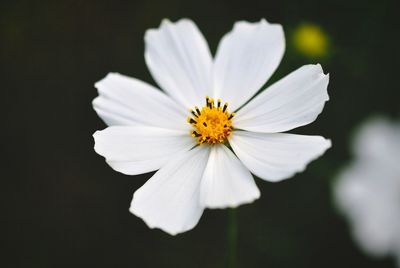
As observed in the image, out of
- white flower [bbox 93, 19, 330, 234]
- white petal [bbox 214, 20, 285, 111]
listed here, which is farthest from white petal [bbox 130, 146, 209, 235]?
white petal [bbox 214, 20, 285, 111]

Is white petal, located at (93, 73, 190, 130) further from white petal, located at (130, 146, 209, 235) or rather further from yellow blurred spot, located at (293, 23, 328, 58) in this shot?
yellow blurred spot, located at (293, 23, 328, 58)

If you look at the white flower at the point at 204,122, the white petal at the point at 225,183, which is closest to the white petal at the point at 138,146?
the white flower at the point at 204,122

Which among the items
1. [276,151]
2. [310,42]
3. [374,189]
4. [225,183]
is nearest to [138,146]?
[225,183]

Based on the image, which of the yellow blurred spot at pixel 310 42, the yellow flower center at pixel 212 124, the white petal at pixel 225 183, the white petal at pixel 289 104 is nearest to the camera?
the white petal at pixel 225 183

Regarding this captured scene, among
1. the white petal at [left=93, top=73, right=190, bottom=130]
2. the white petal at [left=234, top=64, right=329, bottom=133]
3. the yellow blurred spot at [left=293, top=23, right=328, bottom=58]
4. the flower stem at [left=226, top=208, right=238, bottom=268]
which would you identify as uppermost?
the yellow blurred spot at [left=293, top=23, right=328, bottom=58]

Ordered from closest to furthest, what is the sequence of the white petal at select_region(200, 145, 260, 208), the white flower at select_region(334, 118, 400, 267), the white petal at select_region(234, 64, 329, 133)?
the white petal at select_region(200, 145, 260, 208) → the white petal at select_region(234, 64, 329, 133) → the white flower at select_region(334, 118, 400, 267)

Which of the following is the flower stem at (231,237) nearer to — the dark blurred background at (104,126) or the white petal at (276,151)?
the white petal at (276,151)

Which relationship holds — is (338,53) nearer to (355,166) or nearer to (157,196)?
(355,166)
